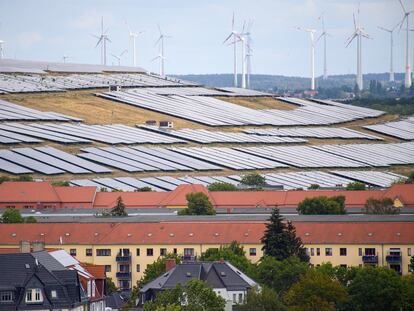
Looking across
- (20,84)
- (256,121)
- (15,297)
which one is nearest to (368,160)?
(256,121)

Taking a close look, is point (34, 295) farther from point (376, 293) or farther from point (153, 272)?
point (153, 272)

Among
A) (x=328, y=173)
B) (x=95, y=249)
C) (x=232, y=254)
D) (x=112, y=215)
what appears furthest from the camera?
(x=328, y=173)

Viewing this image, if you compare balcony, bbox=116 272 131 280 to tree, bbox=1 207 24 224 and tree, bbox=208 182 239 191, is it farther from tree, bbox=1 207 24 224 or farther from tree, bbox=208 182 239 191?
tree, bbox=208 182 239 191

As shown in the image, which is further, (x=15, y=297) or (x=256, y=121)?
(x=256, y=121)

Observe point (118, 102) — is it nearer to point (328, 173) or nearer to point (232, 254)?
point (328, 173)

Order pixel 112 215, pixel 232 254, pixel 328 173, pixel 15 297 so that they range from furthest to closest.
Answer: pixel 328 173 < pixel 112 215 < pixel 232 254 < pixel 15 297

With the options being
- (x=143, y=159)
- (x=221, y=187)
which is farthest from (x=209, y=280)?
(x=143, y=159)

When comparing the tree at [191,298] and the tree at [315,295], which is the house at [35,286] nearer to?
the tree at [191,298]
